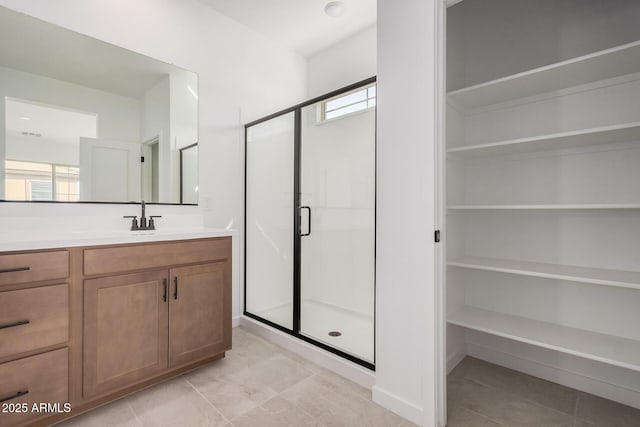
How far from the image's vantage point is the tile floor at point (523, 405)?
62.9 inches

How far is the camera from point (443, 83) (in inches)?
61.1

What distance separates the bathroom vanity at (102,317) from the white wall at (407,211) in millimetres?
1124

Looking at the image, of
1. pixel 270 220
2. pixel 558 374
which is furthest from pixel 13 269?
pixel 558 374

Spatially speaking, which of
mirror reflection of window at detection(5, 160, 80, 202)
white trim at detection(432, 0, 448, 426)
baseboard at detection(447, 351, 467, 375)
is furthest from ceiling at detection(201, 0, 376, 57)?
baseboard at detection(447, 351, 467, 375)

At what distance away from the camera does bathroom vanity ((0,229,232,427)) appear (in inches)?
54.1

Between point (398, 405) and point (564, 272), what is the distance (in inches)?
45.5

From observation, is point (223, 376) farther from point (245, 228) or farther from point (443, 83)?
point (443, 83)

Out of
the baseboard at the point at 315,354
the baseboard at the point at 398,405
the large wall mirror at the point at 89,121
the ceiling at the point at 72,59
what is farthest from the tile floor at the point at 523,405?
the ceiling at the point at 72,59

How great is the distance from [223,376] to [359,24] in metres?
3.13

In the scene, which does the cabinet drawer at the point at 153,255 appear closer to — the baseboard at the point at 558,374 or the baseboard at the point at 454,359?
the baseboard at the point at 454,359

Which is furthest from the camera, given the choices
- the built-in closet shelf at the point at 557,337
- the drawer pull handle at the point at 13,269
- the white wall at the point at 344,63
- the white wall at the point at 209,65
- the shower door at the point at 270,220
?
the white wall at the point at 344,63

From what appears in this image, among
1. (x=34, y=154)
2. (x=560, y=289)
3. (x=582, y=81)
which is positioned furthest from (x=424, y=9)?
(x=34, y=154)

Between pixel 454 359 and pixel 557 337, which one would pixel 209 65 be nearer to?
pixel 454 359

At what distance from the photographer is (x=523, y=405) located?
1735mm
